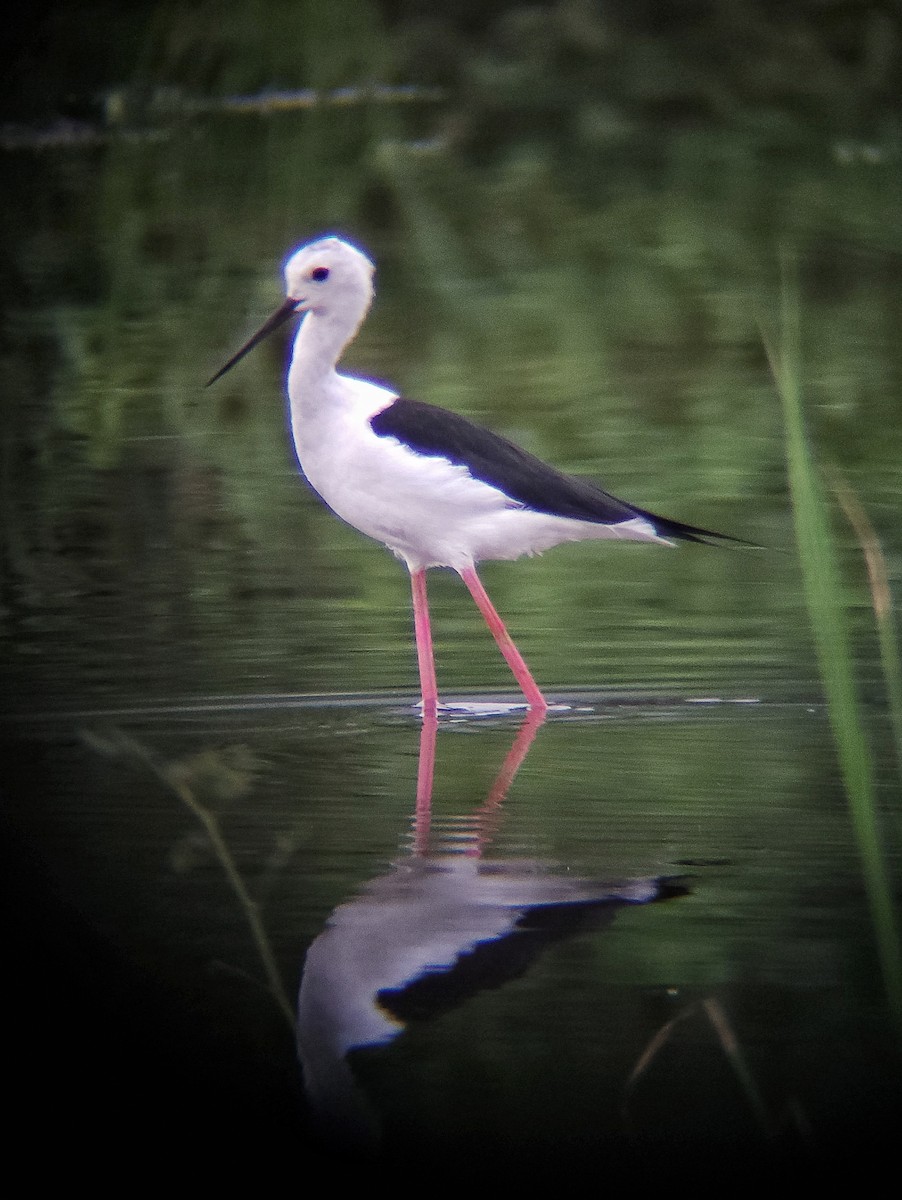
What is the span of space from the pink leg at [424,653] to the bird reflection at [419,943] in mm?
1546

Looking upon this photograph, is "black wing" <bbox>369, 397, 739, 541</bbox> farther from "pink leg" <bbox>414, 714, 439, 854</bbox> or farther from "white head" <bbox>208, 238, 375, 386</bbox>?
"pink leg" <bbox>414, 714, 439, 854</bbox>

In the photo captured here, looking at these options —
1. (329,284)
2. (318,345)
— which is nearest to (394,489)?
(318,345)

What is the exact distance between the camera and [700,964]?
14.5 feet

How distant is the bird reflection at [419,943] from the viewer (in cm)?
401

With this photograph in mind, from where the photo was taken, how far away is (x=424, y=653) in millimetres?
7094

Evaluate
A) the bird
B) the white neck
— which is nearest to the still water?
the bird

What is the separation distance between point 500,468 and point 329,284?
35.2 inches

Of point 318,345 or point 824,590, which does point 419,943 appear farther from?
point 318,345

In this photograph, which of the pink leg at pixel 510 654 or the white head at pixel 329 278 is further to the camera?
the white head at pixel 329 278

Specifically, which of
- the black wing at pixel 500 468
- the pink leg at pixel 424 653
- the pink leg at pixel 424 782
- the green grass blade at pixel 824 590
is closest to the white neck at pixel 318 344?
the black wing at pixel 500 468

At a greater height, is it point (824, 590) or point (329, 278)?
point (329, 278)

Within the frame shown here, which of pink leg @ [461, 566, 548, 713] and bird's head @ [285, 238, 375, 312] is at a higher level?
bird's head @ [285, 238, 375, 312]

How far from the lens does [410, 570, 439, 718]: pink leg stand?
22.7ft

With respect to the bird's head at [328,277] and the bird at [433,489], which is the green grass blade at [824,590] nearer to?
the bird at [433,489]
